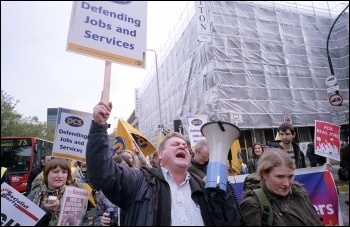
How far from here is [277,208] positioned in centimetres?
225

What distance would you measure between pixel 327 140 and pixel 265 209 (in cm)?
256

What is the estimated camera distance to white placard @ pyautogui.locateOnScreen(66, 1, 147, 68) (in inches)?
95.2

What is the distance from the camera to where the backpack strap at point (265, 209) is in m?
2.12

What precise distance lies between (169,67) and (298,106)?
10730mm

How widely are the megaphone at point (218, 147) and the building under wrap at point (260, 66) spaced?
13.7 meters

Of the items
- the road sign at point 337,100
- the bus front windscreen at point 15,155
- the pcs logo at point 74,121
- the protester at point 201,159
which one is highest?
the road sign at point 337,100

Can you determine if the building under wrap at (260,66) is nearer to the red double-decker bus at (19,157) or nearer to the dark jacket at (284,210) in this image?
the red double-decker bus at (19,157)

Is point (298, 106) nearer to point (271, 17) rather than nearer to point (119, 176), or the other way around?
point (271, 17)

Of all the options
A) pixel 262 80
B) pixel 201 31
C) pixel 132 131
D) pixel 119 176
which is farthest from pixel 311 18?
pixel 119 176

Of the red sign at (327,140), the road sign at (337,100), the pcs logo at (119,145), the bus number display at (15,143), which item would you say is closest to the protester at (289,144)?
the red sign at (327,140)

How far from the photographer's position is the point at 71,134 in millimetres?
3967

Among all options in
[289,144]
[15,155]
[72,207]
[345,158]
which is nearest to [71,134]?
[72,207]

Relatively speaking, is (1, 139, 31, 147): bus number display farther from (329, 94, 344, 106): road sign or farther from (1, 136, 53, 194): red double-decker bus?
(329, 94, 344, 106): road sign

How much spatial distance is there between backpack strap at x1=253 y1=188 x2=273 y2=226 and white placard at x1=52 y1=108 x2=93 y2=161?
251 cm
